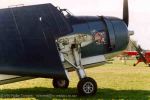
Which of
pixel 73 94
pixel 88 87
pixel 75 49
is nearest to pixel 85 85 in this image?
pixel 88 87

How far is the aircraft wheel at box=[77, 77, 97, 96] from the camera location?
40.4 ft

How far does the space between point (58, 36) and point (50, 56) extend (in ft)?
2.46

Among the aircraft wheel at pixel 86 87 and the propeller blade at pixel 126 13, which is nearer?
the aircraft wheel at pixel 86 87

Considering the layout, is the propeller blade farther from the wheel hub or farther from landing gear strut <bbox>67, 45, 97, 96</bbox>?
the wheel hub

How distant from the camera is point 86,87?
12398 mm

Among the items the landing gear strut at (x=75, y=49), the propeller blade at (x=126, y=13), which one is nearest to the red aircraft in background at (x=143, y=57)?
the propeller blade at (x=126, y=13)

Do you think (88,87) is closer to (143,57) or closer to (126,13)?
(126,13)

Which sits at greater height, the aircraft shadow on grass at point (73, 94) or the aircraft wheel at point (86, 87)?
the aircraft wheel at point (86, 87)

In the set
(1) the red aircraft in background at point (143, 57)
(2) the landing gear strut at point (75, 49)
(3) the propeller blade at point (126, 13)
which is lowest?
(1) the red aircraft in background at point (143, 57)

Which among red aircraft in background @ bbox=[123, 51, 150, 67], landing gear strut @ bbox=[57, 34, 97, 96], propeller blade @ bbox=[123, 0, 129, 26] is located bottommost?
red aircraft in background @ bbox=[123, 51, 150, 67]

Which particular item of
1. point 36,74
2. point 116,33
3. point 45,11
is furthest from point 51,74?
point 116,33

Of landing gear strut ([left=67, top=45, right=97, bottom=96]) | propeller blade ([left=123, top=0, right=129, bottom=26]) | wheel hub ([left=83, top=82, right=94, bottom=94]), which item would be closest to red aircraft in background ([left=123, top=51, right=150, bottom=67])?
propeller blade ([left=123, top=0, right=129, bottom=26])

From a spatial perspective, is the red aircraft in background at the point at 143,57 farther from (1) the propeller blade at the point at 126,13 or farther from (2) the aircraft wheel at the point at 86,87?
(2) the aircraft wheel at the point at 86,87

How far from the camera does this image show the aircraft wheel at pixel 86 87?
1232 centimetres
